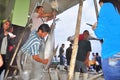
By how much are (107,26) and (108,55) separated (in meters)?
0.31

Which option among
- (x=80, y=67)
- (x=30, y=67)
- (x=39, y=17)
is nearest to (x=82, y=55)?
(x=80, y=67)

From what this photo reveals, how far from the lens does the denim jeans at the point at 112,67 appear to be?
3.71 m

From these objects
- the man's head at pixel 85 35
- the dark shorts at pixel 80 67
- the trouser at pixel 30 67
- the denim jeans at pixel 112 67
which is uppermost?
the man's head at pixel 85 35

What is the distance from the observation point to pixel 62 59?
16.6 m

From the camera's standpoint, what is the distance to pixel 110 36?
3828 mm

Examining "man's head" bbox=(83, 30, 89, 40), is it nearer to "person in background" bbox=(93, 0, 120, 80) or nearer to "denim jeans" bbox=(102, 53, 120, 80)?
"person in background" bbox=(93, 0, 120, 80)

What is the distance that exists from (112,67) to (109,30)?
0.39 meters

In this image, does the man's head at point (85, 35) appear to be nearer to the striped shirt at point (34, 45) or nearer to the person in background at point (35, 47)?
the person in background at point (35, 47)

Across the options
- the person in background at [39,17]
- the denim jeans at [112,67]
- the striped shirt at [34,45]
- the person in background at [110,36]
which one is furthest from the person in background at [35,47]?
the denim jeans at [112,67]

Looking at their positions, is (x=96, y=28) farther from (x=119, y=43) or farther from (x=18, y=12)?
(x=18, y=12)

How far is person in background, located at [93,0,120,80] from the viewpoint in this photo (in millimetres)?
3744

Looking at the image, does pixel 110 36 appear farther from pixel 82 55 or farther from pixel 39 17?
pixel 82 55

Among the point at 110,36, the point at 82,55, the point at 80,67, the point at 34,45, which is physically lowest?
the point at 110,36

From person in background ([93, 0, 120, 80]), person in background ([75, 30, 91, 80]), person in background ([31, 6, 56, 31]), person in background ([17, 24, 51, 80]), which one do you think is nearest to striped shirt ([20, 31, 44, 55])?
person in background ([17, 24, 51, 80])
